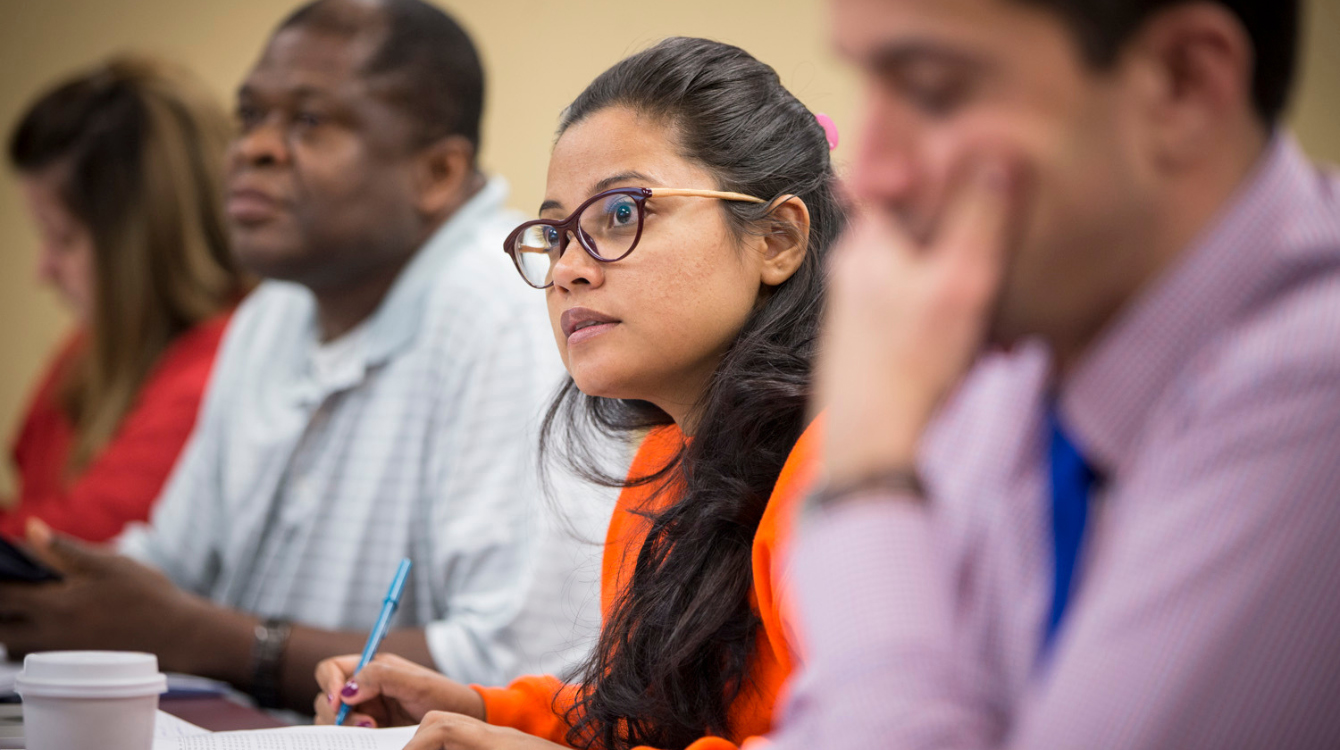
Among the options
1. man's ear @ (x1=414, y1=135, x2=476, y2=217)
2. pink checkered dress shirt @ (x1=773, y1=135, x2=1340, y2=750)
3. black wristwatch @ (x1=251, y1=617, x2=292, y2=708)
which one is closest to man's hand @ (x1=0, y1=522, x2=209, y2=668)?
black wristwatch @ (x1=251, y1=617, x2=292, y2=708)

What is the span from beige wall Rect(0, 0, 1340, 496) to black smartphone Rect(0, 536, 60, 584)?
0.94 metres

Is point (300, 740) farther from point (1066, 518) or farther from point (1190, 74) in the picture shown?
point (1190, 74)

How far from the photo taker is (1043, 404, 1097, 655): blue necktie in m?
0.67

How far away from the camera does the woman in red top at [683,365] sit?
112 cm

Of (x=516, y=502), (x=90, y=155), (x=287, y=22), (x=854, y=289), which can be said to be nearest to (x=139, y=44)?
(x=90, y=155)

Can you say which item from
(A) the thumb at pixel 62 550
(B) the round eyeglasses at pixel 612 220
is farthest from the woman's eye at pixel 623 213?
(A) the thumb at pixel 62 550

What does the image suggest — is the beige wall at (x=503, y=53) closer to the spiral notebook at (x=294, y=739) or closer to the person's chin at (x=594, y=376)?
the person's chin at (x=594, y=376)

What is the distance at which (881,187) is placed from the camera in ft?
2.21

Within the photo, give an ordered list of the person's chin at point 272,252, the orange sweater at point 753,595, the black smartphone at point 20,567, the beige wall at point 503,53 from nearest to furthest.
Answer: the orange sweater at point 753,595
the black smartphone at point 20,567
the person's chin at point 272,252
the beige wall at point 503,53

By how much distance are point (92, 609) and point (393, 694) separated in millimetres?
710

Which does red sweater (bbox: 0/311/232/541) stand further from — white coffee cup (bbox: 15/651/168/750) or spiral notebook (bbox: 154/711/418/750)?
white coffee cup (bbox: 15/651/168/750)

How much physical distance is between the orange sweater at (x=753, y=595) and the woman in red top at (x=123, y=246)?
5.33 feet

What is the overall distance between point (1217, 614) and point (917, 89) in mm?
310

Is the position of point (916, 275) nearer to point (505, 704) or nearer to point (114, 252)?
point (505, 704)
